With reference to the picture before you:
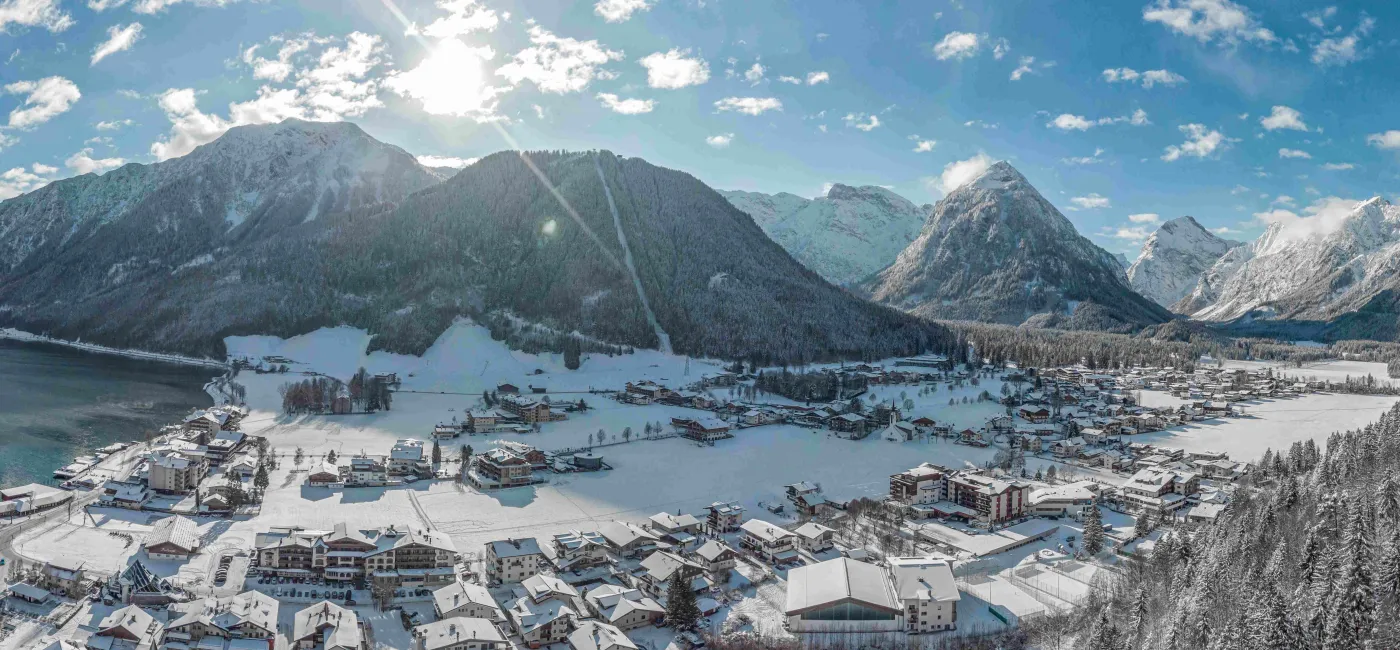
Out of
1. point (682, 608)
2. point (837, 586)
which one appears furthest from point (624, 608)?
point (837, 586)

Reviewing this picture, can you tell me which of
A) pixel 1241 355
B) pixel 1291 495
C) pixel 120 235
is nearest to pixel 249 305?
pixel 120 235

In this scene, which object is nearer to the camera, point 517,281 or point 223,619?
point 223,619

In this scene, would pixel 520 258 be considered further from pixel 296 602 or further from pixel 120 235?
pixel 120 235

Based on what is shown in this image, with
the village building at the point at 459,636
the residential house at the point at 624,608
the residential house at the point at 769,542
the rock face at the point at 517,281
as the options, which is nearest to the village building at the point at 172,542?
the village building at the point at 459,636

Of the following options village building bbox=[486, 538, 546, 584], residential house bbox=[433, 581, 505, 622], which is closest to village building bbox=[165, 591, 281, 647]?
residential house bbox=[433, 581, 505, 622]

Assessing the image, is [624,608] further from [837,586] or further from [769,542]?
[769,542]

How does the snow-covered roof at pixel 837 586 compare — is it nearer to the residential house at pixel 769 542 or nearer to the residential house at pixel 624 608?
the residential house at pixel 769 542
